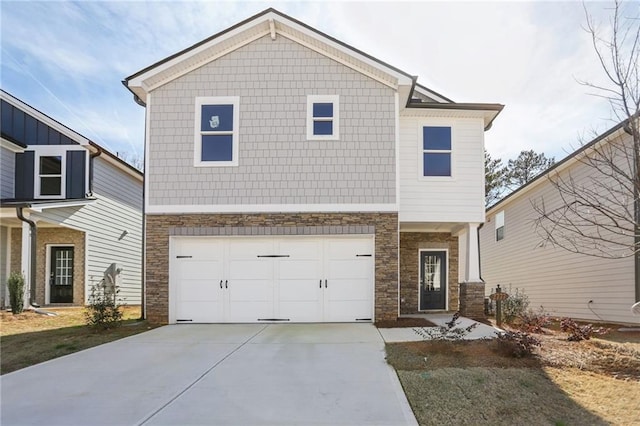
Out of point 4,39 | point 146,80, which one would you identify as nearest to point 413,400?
point 146,80

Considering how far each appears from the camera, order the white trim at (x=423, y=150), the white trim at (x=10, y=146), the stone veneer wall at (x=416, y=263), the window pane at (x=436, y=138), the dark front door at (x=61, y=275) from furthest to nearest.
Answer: the dark front door at (x=61, y=275)
the white trim at (x=10, y=146)
the stone veneer wall at (x=416, y=263)
the window pane at (x=436, y=138)
the white trim at (x=423, y=150)

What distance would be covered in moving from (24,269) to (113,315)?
5.01 metres

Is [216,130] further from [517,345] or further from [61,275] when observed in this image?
[61,275]

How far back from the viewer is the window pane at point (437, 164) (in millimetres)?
12750

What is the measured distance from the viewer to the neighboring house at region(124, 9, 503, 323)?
11609 millimetres

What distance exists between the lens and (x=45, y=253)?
1625 centimetres

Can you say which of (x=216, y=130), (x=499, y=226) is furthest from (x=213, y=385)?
(x=499, y=226)

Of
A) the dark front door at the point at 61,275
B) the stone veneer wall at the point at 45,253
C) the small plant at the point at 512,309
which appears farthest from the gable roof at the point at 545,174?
the dark front door at the point at 61,275

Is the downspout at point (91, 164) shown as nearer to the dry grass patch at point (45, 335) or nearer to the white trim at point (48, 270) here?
the white trim at point (48, 270)

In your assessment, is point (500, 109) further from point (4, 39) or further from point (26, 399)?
point (4, 39)

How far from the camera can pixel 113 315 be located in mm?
10477

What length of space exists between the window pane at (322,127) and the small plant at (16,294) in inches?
372

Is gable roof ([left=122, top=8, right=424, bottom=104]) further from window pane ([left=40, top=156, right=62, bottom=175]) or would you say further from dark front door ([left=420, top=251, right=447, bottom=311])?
window pane ([left=40, top=156, right=62, bottom=175])

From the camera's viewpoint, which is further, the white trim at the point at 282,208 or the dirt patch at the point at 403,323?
the white trim at the point at 282,208
